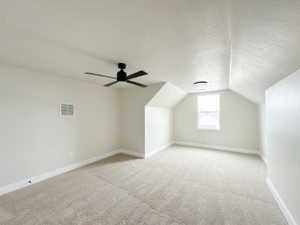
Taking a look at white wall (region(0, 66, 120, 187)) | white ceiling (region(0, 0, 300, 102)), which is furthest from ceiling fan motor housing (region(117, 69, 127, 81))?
white wall (region(0, 66, 120, 187))

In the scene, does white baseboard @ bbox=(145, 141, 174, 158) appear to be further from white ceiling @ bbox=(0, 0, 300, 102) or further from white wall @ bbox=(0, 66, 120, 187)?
white ceiling @ bbox=(0, 0, 300, 102)

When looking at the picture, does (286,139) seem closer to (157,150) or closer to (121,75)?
(121,75)

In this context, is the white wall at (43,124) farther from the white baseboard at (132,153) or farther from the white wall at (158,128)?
the white wall at (158,128)

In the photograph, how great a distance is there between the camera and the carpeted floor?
5.49ft

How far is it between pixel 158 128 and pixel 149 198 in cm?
276

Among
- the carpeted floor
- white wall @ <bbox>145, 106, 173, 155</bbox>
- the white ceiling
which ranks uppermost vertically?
the white ceiling

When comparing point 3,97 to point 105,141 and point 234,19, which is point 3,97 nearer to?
point 105,141

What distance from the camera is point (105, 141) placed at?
4074mm

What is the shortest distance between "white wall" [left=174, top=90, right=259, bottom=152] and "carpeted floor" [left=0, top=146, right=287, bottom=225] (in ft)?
4.33

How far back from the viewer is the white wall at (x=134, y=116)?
401 cm

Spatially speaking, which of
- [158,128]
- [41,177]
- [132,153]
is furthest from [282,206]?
[41,177]

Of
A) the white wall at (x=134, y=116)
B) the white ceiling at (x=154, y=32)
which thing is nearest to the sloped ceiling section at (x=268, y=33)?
the white ceiling at (x=154, y=32)

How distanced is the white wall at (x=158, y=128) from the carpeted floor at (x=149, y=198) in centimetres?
112

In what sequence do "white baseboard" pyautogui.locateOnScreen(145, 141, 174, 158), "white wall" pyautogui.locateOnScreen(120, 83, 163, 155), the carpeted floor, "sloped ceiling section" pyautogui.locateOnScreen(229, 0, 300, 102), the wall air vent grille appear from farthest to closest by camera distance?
1. "white baseboard" pyautogui.locateOnScreen(145, 141, 174, 158)
2. "white wall" pyautogui.locateOnScreen(120, 83, 163, 155)
3. the wall air vent grille
4. the carpeted floor
5. "sloped ceiling section" pyautogui.locateOnScreen(229, 0, 300, 102)
